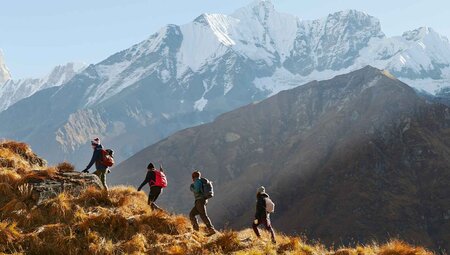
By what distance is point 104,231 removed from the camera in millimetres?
16516

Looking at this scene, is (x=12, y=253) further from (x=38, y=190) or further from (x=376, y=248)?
(x=376, y=248)

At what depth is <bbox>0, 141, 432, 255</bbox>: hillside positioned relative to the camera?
15344 millimetres

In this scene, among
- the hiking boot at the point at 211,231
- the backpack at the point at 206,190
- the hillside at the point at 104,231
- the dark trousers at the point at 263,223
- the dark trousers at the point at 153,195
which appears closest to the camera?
the hillside at the point at 104,231

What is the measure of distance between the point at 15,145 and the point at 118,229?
11.5 m

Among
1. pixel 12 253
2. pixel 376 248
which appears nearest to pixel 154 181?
pixel 12 253

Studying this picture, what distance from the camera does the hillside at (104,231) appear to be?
604 inches

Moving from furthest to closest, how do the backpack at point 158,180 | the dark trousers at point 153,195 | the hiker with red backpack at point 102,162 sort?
the hiker with red backpack at point 102,162 → the backpack at point 158,180 → the dark trousers at point 153,195

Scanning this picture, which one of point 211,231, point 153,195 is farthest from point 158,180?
point 211,231

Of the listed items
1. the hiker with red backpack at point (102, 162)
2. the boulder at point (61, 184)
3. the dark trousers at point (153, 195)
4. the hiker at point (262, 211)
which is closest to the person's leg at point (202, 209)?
the hiker at point (262, 211)

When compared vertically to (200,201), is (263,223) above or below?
below

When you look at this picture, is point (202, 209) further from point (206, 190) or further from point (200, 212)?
point (206, 190)

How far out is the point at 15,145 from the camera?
25328 millimetres

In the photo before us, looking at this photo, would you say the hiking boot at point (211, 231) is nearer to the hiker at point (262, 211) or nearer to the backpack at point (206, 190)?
the backpack at point (206, 190)

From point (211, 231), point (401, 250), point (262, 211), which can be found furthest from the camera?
point (262, 211)
